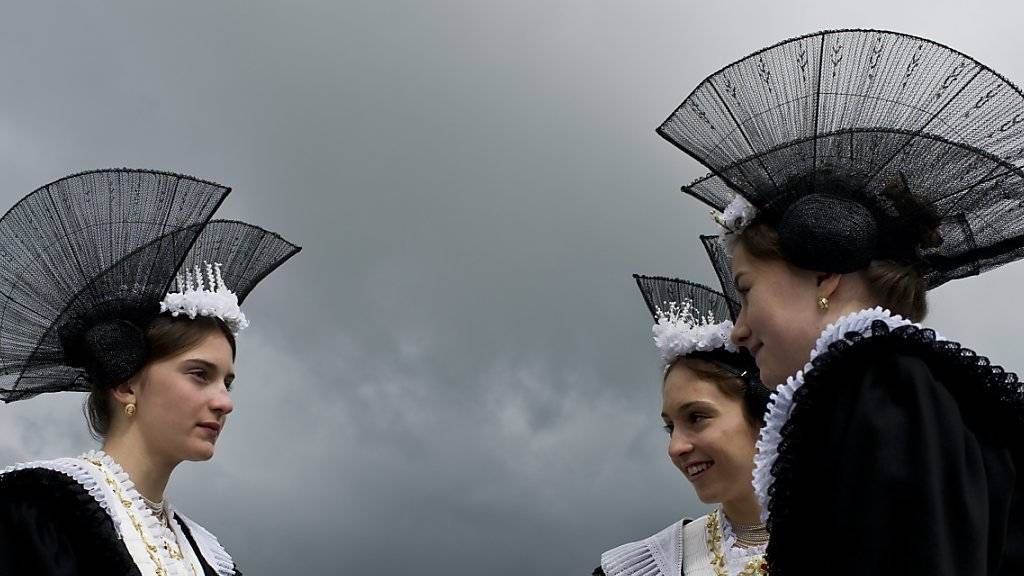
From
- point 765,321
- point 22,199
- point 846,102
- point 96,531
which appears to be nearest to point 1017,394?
point 765,321

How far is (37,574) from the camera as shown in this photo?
11.8ft

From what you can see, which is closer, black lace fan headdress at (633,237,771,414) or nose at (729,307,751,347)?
nose at (729,307,751,347)

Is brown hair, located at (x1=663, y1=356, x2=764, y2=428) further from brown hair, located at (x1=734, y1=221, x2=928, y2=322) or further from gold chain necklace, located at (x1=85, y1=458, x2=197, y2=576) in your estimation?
gold chain necklace, located at (x1=85, y1=458, x2=197, y2=576)

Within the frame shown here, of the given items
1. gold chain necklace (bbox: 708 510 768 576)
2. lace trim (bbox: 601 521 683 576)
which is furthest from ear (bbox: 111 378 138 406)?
gold chain necklace (bbox: 708 510 768 576)

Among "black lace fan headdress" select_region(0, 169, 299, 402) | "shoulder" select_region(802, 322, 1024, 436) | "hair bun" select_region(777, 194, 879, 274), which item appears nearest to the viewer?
"shoulder" select_region(802, 322, 1024, 436)

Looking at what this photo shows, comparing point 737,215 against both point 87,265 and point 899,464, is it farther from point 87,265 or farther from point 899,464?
point 87,265

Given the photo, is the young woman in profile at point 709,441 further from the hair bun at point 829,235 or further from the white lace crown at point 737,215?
the hair bun at point 829,235

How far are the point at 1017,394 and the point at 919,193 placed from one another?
0.64m

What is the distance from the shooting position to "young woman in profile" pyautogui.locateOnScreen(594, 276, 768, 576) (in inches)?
159

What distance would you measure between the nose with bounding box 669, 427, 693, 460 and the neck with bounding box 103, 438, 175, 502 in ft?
6.93

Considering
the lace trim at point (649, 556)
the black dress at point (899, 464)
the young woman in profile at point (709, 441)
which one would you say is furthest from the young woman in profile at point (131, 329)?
the black dress at point (899, 464)

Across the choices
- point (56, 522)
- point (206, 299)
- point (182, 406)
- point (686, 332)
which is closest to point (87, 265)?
point (206, 299)

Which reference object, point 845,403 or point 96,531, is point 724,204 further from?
point 96,531

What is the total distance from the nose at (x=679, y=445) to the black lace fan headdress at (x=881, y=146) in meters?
1.47
